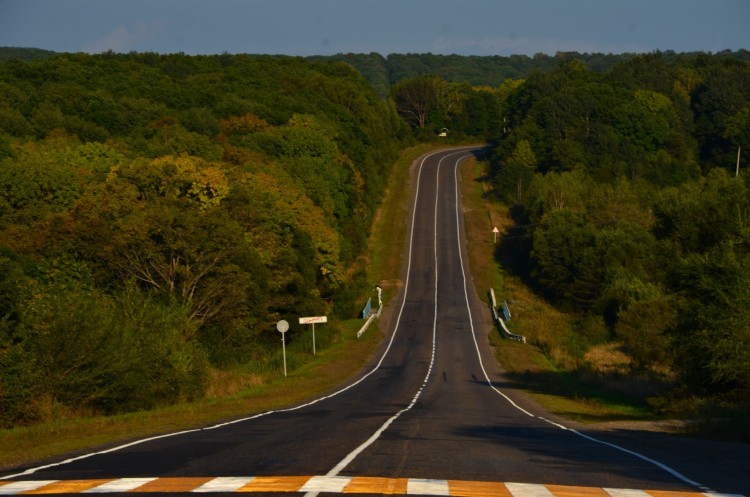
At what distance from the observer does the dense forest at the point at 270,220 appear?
32125 millimetres

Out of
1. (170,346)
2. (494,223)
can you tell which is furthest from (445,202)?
(170,346)

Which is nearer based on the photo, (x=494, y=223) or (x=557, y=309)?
(x=557, y=309)

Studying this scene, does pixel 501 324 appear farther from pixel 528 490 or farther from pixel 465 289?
pixel 528 490

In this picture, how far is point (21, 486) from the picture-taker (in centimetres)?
1147

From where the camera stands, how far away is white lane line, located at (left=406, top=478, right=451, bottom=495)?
35.5 ft

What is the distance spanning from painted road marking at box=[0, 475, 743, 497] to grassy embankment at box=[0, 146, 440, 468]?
13.5 ft

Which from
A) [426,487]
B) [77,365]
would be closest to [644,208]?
[77,365]

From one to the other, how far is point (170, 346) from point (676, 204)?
42.2 metres

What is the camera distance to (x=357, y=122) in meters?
A: 131

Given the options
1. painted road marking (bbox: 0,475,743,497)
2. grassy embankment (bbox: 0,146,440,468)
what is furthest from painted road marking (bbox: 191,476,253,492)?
grassy embankment (bbox: 0,146,440,468)

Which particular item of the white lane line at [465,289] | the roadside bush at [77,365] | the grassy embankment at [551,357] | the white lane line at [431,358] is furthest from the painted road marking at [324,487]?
the white lane line at [465,289]

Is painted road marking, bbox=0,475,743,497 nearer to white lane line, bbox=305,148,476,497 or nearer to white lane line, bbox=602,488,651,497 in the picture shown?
white lane line, bbox=602,488,651,497

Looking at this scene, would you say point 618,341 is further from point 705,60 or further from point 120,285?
point 705,60

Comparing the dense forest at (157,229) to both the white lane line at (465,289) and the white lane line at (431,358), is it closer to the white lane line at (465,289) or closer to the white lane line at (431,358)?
the white lane line at (431,358)
